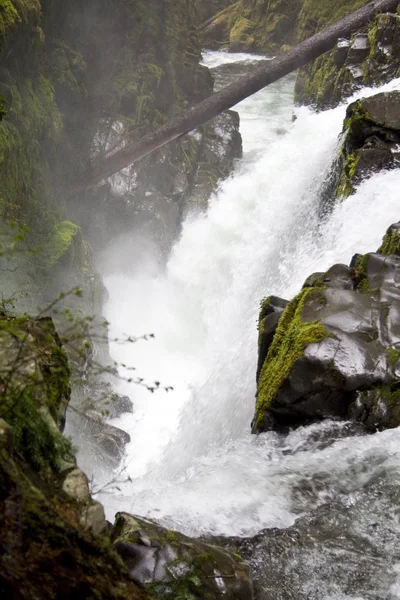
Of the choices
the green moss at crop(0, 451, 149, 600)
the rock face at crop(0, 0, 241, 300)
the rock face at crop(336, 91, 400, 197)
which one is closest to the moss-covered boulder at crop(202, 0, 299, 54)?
the rock face at crop(0, 0, 241, 300)

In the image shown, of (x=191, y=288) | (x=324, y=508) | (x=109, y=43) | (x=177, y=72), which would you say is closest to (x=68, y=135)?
(x=109, y=43)

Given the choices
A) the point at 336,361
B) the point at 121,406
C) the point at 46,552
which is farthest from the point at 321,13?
the point at 46,552

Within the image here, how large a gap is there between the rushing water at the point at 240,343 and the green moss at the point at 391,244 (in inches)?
37.6

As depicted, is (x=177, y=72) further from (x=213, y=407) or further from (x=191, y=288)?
(x=213, y=407)

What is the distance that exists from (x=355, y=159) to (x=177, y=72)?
367 inches

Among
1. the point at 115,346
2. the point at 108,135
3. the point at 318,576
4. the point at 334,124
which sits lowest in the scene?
the point at 318,576

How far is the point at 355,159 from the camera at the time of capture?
9875mm

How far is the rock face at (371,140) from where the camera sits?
31.5 ft

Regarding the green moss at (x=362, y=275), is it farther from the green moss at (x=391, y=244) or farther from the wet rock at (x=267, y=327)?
the wet rock at (x=267, y=327)

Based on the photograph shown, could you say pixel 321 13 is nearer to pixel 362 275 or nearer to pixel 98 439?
pixel 362 275

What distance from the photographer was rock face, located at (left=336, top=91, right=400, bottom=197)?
9.60 metres

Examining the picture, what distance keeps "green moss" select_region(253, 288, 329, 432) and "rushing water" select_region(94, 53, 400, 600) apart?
0.45m

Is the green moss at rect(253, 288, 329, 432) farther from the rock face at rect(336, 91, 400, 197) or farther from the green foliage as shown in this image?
the rock face at rect(336, 91, 400, 197)

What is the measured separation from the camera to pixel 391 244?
6.90 m
